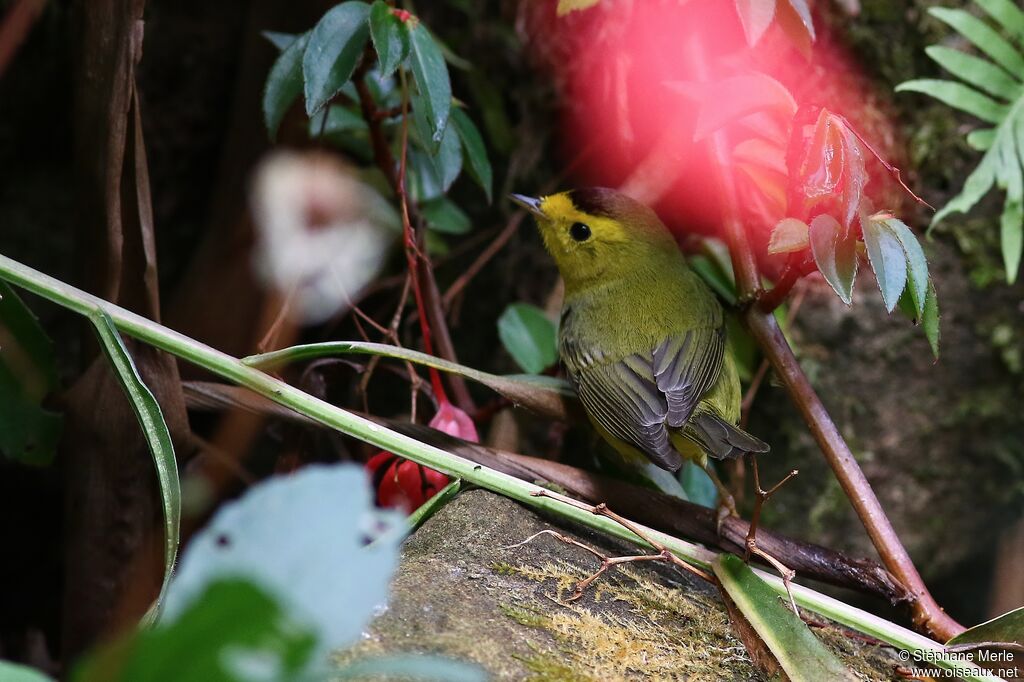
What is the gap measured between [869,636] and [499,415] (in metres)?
0.81

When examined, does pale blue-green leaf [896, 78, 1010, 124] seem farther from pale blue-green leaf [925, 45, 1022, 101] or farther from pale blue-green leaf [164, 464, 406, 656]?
pale blue-green leaf [164, 464, 406, 656]

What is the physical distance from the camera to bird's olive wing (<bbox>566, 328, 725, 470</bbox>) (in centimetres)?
158

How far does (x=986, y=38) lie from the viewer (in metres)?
2.05

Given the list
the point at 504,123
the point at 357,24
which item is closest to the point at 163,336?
the point at 357,24

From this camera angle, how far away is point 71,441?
5.28 feet

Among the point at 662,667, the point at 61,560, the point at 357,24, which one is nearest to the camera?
the point at 662,667

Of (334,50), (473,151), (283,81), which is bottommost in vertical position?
(473,151)

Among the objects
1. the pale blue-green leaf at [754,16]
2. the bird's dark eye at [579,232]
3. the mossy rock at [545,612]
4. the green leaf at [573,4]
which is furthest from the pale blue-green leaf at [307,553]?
the bird's dark eye at [579,232]

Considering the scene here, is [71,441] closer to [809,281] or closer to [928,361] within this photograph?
[809,281]

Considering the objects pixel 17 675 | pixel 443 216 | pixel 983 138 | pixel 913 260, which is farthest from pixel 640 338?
pixel 17 675

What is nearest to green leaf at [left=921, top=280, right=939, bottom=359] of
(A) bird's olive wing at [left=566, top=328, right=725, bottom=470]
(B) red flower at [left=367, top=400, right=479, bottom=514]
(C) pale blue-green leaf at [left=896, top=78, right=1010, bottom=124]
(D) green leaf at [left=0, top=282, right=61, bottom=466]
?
(A) bird's olive wing at [left=566, top=328, right=725, bottom=470]

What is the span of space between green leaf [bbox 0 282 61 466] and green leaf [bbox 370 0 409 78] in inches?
27.1

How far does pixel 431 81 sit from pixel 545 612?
83 cm

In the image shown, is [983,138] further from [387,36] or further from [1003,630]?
[387,36]
